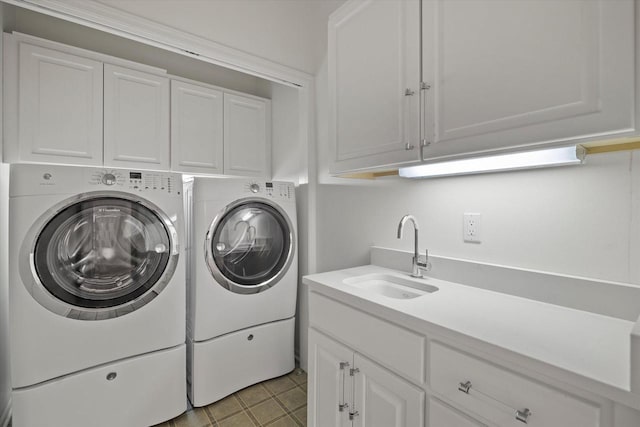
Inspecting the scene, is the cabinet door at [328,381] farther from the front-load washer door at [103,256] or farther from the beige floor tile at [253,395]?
the front-load washer door at [103,256]

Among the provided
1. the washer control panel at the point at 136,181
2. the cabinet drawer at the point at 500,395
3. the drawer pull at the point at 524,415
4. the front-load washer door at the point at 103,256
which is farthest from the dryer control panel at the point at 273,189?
the drawer pull at the point at 524,415

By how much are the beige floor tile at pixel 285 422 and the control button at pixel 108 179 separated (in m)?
1.60

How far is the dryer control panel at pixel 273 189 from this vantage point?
1.99 meters

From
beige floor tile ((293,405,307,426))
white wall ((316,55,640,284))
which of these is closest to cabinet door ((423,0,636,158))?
white wall ((316,55,640,284))

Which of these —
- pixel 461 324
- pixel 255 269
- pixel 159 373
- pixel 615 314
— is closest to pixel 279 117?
pixel 255 269

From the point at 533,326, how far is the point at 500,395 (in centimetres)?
24

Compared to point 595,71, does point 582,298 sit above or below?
below

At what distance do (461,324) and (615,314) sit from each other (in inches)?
20.7

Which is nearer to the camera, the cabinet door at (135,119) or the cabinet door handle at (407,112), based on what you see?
the cabinet door handle at (407,112)

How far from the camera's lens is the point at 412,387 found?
3.19 feet

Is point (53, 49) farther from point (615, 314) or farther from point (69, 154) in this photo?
point (615, 314)

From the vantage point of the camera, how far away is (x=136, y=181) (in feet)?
5.34

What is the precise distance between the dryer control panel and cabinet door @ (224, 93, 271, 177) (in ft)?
1.79

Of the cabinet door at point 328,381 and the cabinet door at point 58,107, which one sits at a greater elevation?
the cabinet door at point 58,107
